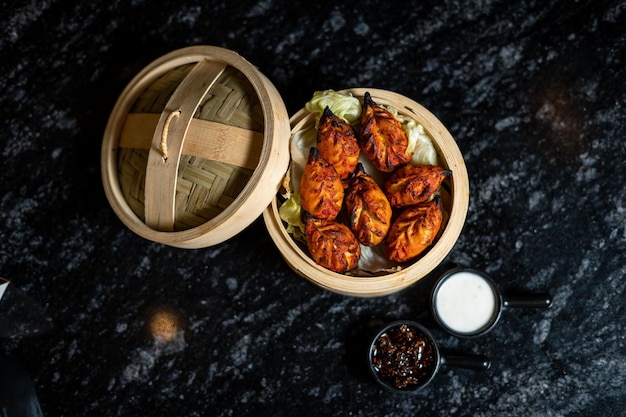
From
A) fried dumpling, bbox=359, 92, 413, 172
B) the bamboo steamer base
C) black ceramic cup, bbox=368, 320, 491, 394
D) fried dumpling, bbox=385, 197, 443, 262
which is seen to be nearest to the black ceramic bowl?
black ceramic cup, bbox=368, 320, 491, 394

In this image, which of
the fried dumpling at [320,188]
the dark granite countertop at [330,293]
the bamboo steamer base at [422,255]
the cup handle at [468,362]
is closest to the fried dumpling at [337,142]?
the fried dumpling at [320,188]

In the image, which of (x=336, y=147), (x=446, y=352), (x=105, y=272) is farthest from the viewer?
(x=105, y=272)

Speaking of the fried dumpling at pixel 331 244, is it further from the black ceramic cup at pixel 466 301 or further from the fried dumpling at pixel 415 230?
the black ceramic cup at pixel 466 301

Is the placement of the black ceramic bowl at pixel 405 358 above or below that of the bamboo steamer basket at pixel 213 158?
below

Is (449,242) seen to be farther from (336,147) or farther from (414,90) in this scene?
(414,90)

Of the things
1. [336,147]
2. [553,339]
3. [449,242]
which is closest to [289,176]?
[336,147]
